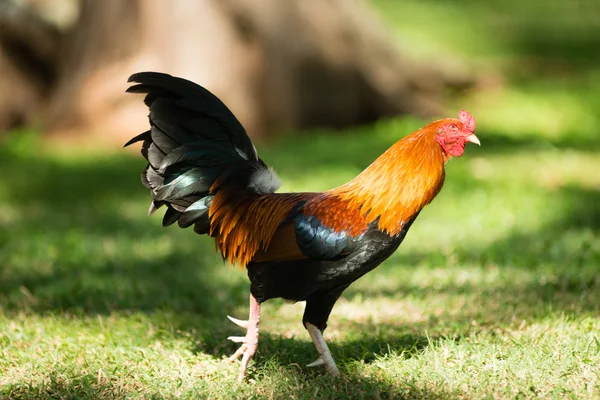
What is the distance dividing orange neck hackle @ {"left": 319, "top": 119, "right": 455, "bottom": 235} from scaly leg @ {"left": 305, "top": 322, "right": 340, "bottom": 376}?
1.92ft

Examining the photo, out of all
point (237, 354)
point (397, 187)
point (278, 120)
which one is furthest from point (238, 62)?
point (397, 187)

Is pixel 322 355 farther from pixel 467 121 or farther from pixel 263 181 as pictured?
pixel 467 121

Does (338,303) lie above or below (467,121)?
below

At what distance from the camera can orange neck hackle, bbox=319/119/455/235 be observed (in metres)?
4.00

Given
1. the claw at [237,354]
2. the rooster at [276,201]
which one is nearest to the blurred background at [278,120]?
the claw at [237,354]

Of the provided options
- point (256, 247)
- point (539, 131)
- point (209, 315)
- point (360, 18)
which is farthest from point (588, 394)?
point (360, 18)

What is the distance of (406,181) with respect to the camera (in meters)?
4.05

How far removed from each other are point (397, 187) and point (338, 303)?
1.86 metres

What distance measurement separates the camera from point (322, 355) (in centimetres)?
421

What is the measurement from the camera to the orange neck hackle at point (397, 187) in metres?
4.00

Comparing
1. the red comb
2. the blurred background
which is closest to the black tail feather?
the red comb

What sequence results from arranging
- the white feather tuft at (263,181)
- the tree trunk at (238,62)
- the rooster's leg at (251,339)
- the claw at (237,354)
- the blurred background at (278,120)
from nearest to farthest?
the rooster's leg at (251,339)
the claw at (237,354)
the white feather tuft at (263,181)
the blurred background at (278,120)
the tree trunk at (238,62)

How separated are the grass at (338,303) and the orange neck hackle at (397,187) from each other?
2.54 ft

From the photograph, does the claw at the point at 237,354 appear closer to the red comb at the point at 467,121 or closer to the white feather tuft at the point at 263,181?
the white feather tuft at the point at 263,181
